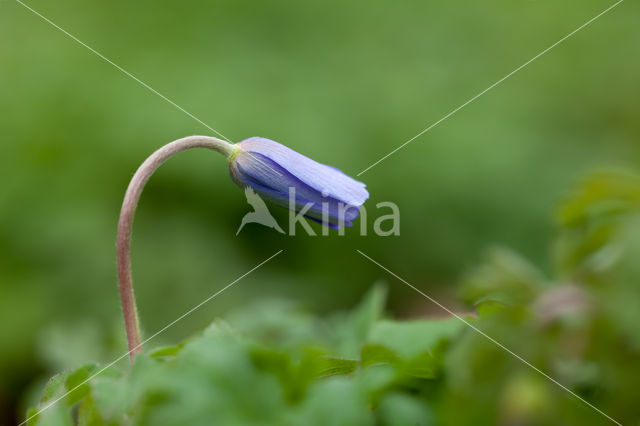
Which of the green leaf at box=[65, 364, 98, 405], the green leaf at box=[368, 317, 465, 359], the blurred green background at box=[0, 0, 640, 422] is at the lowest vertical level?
the blurred green background at box=[0, 0, 640, 422]

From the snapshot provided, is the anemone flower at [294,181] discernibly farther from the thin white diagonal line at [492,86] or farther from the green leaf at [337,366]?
the thin white diagonal line at [492,86]

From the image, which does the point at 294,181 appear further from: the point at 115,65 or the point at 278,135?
the point at 115,65

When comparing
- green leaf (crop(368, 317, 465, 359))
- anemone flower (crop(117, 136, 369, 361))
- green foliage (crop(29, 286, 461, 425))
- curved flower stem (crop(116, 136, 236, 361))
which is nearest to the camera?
green foliage (crop(29, 286, 461, 425))

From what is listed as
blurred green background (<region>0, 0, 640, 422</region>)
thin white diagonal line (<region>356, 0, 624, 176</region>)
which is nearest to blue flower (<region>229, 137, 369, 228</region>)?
blurred green background (<region>0, 0, 640, 422</region>)

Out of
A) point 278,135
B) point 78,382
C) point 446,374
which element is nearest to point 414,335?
point 446,374

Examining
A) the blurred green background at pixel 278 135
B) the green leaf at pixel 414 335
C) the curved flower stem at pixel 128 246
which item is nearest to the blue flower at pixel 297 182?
the curved flower stem at pixel 128 246

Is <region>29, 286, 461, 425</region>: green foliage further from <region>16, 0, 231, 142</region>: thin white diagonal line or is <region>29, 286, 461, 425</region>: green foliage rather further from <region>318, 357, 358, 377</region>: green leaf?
<region>16, 0, 231, 142</region>: thin white diagonal line
